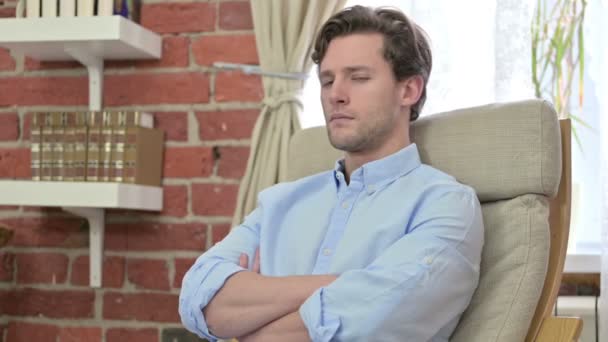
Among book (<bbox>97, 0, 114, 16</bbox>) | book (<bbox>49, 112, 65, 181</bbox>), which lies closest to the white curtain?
book (<bbox>97, 0, 114, 16</bbox>)

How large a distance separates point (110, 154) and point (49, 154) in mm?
168

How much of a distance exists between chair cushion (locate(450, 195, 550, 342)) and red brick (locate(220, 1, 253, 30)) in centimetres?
102

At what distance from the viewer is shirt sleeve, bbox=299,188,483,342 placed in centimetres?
126

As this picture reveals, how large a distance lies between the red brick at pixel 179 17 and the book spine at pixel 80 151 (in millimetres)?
340

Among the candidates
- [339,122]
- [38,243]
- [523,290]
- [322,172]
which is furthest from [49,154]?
[523,290]

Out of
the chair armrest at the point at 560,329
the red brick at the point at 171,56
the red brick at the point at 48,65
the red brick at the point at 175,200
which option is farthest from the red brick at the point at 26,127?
the chair armrest at the point at 560,329

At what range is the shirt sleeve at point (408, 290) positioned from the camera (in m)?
1.26

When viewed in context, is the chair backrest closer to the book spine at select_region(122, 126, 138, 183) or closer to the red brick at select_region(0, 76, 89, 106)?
the book spine at select_region(122, 126, 138, 183)

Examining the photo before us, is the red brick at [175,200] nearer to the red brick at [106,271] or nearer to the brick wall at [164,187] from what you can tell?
the brick wall at [164,187]

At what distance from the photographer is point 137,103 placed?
2297 mm

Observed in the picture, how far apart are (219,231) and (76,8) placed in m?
0.68

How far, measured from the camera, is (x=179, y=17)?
2.29m

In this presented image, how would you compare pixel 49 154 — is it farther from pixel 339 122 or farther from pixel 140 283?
pixel 339 122

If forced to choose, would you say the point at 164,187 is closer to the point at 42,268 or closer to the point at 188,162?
the point at 188,162
